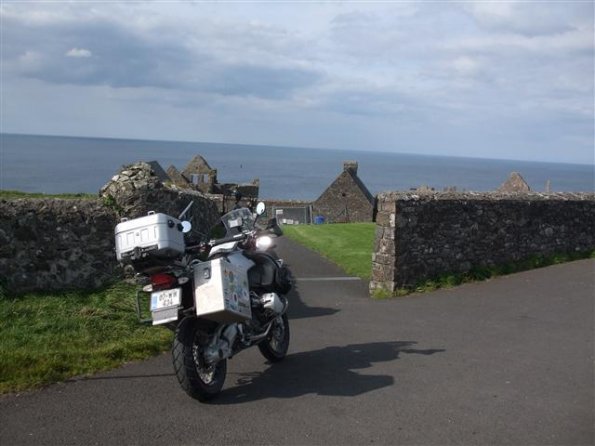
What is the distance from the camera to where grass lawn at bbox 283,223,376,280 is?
15.6 m

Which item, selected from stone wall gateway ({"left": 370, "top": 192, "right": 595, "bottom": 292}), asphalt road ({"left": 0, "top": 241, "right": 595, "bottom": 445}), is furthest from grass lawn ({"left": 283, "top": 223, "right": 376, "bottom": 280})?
asphalt road ({"left": 0, "top": 241, "right": 595, "bottom": 445})

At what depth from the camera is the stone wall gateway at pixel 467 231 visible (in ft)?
38.1

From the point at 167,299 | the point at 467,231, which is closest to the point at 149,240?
the point at 167,299

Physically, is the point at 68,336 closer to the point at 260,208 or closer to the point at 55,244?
the point at 55,244

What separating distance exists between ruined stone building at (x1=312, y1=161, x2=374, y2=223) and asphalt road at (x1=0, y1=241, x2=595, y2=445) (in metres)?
39.1

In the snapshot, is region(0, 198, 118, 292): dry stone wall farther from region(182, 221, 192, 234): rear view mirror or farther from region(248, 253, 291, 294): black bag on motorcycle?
region(182, 221, 192, 234): rear view mirror

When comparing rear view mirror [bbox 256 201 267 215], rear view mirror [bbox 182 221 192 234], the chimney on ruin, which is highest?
the chimney on ruin

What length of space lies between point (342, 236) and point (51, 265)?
15023 millimetres

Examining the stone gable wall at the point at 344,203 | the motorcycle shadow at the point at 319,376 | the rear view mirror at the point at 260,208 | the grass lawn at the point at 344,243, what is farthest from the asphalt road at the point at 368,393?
the stone gable wall at the point at 344,203

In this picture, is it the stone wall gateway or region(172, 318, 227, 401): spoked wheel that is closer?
region(172, 318, 227, 401): spoked wheel

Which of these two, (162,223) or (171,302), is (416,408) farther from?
(162,223)

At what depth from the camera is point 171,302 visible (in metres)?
5.40

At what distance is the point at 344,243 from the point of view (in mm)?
20469

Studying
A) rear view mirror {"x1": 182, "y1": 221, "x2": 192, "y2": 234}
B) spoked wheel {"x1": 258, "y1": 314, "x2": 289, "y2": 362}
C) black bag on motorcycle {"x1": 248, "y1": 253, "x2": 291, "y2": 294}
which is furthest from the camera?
spoked wheel {"x1": 258, "y1": 314, "x2": 289, "y2": 362}
